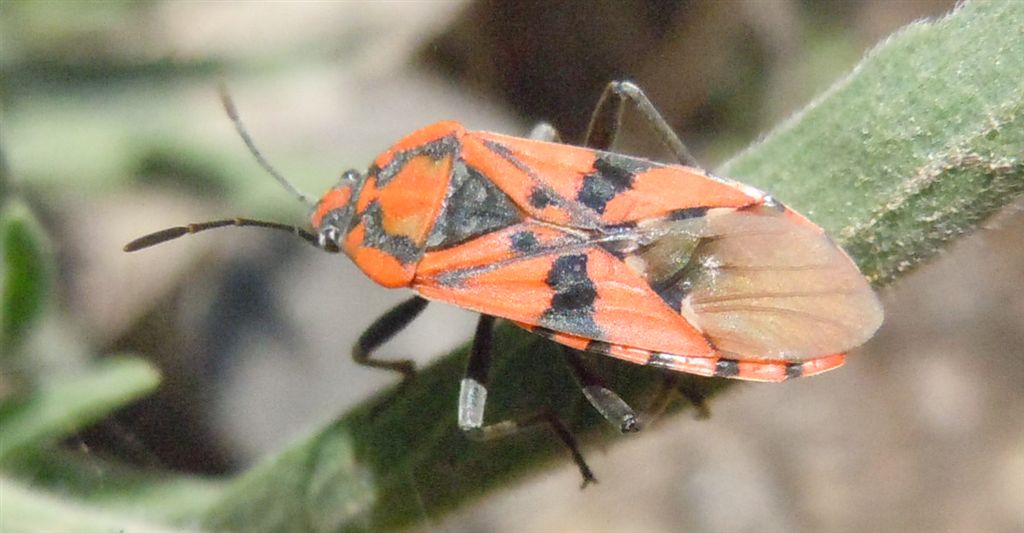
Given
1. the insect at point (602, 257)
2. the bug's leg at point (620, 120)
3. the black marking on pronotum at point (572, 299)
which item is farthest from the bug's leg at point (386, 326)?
the bug's leg at point (620, 120)

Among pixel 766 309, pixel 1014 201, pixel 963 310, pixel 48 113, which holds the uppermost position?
pixel 1014 201

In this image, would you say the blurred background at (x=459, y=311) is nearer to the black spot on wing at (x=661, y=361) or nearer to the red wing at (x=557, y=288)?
the red wing at (x=557, y=288)

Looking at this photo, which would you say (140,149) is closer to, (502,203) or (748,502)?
(502,203)

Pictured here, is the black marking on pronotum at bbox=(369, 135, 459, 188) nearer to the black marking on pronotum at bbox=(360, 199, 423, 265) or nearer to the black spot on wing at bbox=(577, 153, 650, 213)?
the black marking on pronotum at bbox=(360, 199, 423, 265)

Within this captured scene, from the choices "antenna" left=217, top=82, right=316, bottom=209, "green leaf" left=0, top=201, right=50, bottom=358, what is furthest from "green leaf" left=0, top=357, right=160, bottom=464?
"antenna" left=217, top=82, right=316, bottom=209

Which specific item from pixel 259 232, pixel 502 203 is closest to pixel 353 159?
pixel 259 232
